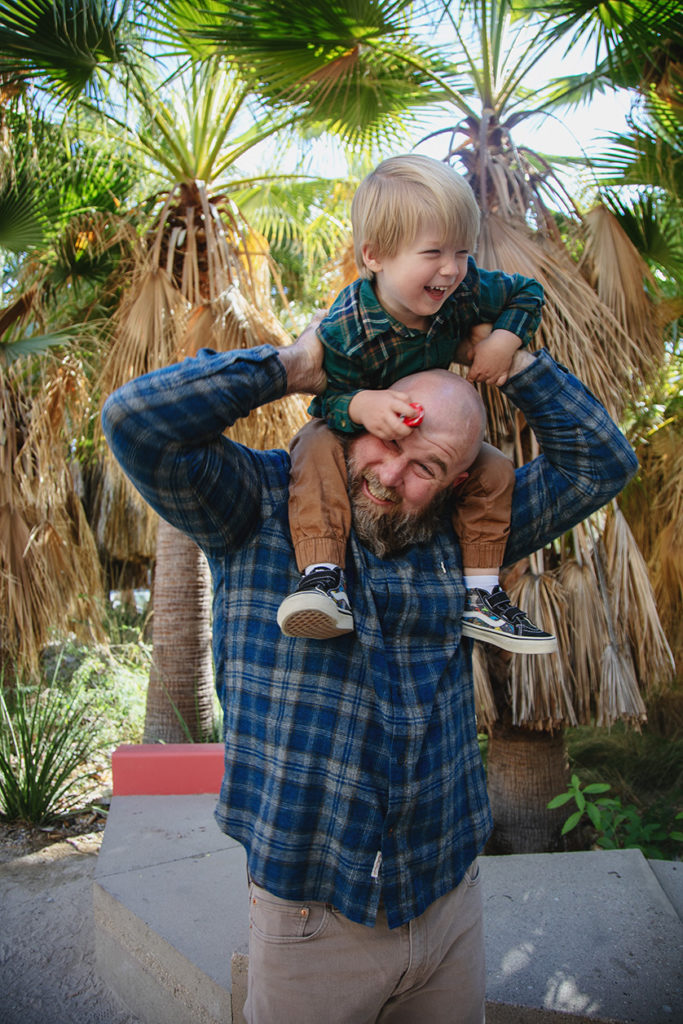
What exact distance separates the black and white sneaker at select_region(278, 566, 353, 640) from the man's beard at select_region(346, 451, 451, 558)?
18 centimetres

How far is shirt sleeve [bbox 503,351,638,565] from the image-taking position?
5.74ft

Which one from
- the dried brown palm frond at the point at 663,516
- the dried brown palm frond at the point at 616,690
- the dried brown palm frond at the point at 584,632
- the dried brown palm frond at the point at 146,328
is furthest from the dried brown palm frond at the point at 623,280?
the dried brown palm frond at the point at 146,328

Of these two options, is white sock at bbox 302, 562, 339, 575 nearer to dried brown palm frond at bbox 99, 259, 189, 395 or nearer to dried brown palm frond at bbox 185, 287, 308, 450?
dried brown palm frond at bbox 185, 287, 308, 450

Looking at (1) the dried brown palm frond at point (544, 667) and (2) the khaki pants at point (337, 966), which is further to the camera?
(1) the dried brown palm frond at point (544, 667)

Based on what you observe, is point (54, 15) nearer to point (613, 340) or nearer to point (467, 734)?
point (613, 340)

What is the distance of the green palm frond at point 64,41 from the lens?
12.8ft

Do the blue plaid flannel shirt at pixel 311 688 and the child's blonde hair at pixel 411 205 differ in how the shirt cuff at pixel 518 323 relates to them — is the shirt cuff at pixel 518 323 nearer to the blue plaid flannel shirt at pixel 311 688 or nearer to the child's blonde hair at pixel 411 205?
the child's blonde hair at pixel 411 205

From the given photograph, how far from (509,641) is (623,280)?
3.30m

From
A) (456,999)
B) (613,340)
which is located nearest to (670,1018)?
(456,999)

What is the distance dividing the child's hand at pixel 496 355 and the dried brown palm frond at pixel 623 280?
2.76 metres

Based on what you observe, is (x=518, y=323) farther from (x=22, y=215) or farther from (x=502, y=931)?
(x=22, y=215)

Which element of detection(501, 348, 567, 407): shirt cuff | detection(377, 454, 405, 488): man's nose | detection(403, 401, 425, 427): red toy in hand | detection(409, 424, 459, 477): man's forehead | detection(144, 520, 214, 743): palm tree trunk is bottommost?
detection(144, 520, 214, 743): palm tree trunk

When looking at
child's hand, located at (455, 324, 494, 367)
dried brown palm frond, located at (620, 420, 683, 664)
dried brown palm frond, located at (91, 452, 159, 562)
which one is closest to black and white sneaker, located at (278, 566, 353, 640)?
child's hand, located at (455, 324, 494, 367)

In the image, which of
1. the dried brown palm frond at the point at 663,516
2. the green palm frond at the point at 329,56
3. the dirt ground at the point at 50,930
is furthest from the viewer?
the dried brown palm frond at the point at 663,516
